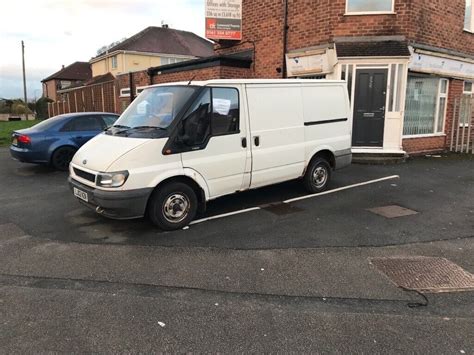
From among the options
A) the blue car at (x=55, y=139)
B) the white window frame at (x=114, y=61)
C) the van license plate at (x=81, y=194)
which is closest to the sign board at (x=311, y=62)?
the blue car at (x=55, y=139)

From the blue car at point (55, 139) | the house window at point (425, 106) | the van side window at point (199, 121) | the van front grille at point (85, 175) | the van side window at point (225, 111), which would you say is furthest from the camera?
the house window at point (425, 106)

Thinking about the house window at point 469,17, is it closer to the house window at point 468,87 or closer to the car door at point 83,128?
the house window at point 468,87

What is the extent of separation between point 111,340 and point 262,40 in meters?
12.2

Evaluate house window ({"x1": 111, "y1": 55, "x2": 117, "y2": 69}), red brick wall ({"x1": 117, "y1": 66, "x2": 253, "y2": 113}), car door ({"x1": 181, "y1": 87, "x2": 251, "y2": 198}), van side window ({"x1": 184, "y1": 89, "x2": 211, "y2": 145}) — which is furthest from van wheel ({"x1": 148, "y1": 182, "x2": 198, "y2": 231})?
house window ({"x1": 111, "y1": 55, "x2": 117, "y2": 69})

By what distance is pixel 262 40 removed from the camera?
13719mm

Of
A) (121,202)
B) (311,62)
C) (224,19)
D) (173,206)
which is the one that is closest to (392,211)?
(173,206)

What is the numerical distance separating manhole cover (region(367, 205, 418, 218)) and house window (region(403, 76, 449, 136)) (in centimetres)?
619

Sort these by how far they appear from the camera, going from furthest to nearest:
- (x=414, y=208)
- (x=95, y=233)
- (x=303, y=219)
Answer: (x=414, y=208), (x=303, y=219), (x=95, y=233)

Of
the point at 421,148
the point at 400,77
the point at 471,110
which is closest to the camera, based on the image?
the point at 400,77

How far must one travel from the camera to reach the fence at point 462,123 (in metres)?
13.7

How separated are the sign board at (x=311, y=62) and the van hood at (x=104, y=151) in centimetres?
781

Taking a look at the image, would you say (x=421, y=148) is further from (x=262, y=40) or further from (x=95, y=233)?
(x=95, y=233)

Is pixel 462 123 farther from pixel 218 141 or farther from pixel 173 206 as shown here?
pixel 173 206

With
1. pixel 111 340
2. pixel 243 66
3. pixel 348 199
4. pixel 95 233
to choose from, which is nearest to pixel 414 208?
pixel 348 199
